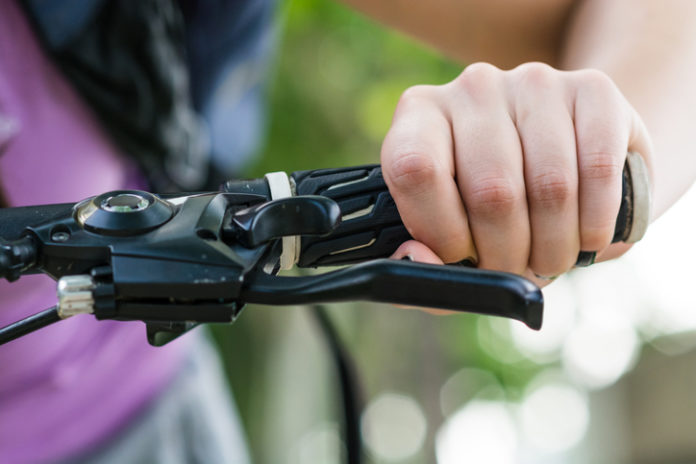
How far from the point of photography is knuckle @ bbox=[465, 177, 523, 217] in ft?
1.85

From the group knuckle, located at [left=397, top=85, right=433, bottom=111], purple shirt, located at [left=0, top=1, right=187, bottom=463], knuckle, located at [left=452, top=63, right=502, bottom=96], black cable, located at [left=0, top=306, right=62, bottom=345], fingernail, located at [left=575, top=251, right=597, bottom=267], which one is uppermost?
knuckle, located at [left=452, top=63, right=502, bottom=96]

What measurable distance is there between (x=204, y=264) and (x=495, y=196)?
0.73ft

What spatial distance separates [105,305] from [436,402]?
3.53 meters

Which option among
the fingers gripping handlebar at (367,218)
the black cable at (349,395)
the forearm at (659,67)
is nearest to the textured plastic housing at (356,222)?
the fingers gripping handlebar at (367,218)

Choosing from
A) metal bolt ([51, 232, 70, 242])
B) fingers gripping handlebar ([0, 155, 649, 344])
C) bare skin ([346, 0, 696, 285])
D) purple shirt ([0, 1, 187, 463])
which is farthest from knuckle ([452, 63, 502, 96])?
purple shirt ([0, 1, 187, 463])

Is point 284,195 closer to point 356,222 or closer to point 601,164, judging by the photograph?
point 356,222

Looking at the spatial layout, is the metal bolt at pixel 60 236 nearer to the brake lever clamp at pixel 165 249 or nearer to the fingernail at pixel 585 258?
the brake lever clamp at pixel 165 249

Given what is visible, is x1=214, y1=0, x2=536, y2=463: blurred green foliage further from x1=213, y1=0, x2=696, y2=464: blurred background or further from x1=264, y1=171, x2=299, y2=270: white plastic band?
x1=264, y1=171, x2=299, y2=270: white plastic band

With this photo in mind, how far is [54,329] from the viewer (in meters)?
1.12

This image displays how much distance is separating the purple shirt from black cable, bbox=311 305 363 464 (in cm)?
42

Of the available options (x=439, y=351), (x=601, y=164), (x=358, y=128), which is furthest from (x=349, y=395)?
(x=358, y=128)

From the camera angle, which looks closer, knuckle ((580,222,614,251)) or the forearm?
knuckle ((580,222,614,251))

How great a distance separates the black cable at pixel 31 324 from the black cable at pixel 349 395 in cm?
47

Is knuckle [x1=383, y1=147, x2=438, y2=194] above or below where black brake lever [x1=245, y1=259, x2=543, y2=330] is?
above
